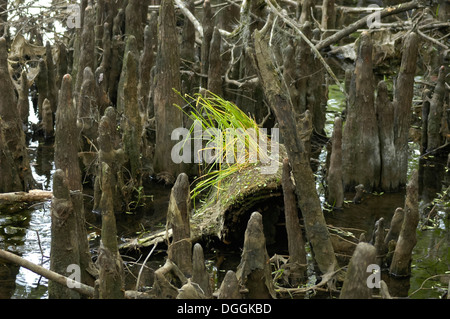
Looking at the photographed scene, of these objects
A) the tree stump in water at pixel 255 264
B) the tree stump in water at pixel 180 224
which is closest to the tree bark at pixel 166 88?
the tree stump in water at pixel 180 224

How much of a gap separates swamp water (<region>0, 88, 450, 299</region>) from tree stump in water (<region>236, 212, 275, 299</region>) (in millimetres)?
1327

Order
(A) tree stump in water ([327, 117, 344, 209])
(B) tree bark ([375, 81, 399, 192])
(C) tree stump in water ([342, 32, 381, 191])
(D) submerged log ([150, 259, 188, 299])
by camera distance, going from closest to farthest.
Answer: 1. (D) submerged log ([150, 259, 188, 299])
2. (A) tree stump in water ([327, 117, 344, 209])
3. (C) tree stump in water ([342, 32, 381, 191])
4. (B) tree bark ([375, 81, 399, 192])

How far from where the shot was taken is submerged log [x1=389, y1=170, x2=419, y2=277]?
5.41 m

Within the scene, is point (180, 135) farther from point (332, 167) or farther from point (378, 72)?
point (378, 72)

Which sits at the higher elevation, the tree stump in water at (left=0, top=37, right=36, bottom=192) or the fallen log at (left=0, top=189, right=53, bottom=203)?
the tree stump in water at (left=0, top=37, right=36, bottom=192)

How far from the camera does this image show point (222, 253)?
20.7ft

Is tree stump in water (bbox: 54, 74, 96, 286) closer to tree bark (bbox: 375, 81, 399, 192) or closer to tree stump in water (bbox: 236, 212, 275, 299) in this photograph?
tree stump in water (bbox: 236, 212, 275, 299)

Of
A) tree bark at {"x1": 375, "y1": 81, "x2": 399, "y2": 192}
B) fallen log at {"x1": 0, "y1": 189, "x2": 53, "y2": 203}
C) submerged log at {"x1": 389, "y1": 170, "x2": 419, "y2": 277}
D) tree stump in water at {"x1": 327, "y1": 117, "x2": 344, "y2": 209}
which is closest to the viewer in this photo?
submerged log at {"x1": 389, "y1": 170, "x2": 419, "y2": 277}

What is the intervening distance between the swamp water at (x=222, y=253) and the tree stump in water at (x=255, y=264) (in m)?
1.33

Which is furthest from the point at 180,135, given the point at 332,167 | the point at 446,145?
the point at 446,145

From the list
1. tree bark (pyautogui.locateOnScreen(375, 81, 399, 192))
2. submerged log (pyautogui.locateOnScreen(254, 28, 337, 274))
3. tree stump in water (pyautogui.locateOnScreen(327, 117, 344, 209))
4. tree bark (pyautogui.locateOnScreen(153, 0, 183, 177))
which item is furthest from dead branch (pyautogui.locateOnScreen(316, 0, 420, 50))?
submerged log (pyautogui.locateOnScreen(254, 28, 337, 274))

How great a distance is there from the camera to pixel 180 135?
8.00m

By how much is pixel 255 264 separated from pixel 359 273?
85 cm

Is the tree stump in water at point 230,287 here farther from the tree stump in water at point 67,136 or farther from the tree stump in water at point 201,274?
the tree stump in water at point 67,136
